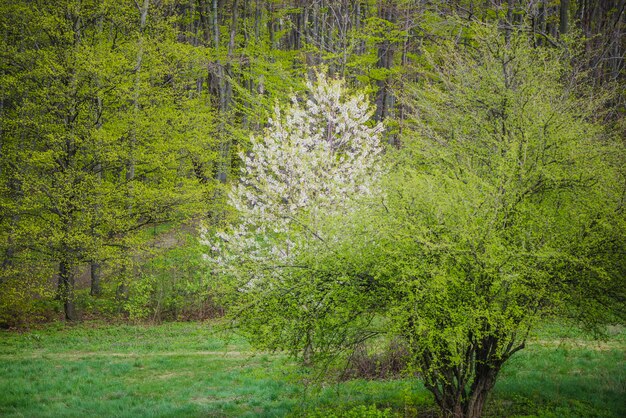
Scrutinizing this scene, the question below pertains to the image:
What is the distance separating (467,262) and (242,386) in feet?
19.5

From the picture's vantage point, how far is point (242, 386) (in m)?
10.6

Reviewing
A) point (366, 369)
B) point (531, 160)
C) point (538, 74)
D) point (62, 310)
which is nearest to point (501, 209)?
point (531, 160)

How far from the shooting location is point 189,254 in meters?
19.5

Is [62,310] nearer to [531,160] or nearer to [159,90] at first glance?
[159,90]

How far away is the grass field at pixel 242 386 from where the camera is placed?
8.70 meters

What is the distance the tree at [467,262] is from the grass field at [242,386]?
2.57 ft

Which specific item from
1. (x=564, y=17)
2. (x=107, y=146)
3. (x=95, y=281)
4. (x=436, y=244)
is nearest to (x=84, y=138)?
(x=107, y=146)

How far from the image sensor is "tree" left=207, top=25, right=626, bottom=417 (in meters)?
6.36

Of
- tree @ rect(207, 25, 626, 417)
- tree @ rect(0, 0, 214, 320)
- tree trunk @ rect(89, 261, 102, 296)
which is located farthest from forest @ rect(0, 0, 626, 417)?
tree trunk @ rect(89, 261, 102, 296)

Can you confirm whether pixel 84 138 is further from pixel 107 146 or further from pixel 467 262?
pixel 467 262

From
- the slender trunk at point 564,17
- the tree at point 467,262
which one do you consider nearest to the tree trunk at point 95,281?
the tree at point 467,262

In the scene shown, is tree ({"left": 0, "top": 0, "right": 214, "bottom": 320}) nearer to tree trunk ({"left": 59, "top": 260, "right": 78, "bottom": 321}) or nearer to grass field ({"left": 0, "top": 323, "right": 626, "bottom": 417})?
tree trunk ({"left": 59, "top": 260, "right": 78, "bottom": 321})

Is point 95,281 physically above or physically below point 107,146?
below

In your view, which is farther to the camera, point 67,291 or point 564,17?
point 67,291
